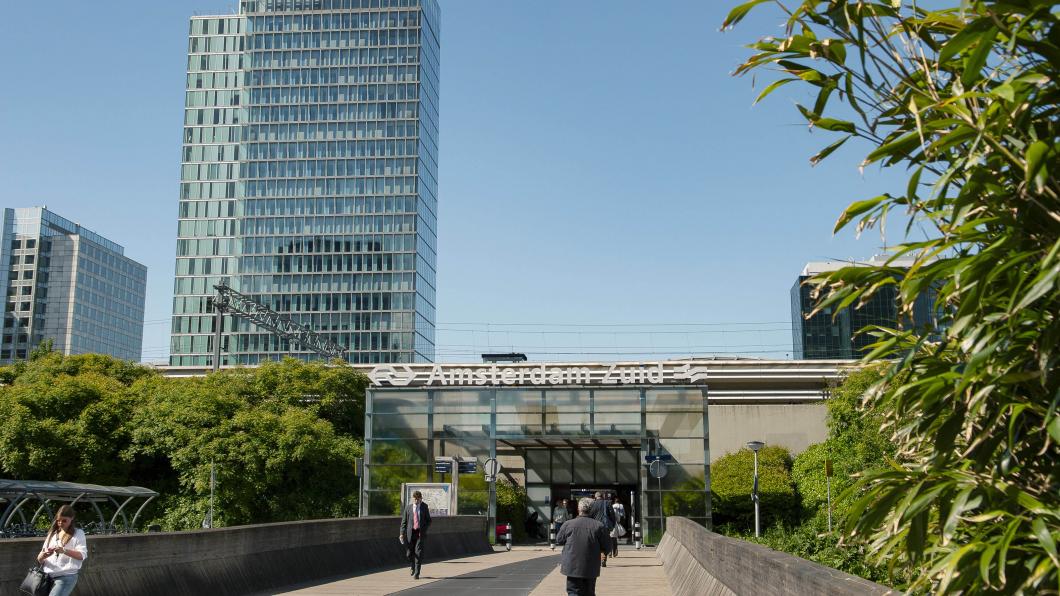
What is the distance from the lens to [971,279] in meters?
3.98

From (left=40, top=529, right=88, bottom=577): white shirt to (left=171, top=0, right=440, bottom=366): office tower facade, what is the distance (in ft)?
437

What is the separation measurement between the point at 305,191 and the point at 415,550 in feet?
429

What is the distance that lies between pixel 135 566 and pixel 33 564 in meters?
1.82

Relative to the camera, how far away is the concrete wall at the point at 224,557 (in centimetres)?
1167

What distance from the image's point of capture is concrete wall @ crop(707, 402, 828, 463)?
6681 centimetres

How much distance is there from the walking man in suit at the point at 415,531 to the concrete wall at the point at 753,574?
5.81 metres

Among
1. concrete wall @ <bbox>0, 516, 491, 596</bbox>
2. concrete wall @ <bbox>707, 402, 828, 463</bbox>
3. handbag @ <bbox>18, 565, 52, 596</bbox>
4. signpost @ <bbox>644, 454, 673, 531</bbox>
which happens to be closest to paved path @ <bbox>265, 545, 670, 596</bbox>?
concrete wall @ <bbox>0, 516, 491, 596</bbox>

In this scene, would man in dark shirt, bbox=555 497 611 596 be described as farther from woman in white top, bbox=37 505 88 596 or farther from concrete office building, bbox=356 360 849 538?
concrete office building, bbox=356 360 849 538

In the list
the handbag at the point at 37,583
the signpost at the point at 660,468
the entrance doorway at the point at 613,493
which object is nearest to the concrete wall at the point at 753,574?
the handbag at the point at 37,583

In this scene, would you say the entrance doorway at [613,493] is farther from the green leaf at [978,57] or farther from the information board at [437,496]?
the green leaf at [978,57]

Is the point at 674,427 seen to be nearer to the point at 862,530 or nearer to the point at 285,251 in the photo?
the point at 862,530

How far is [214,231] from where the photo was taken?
146750 millimetres

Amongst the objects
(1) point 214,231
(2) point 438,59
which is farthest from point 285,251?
(2) point 438,59

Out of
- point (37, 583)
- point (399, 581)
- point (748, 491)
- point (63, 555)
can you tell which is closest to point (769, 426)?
point (748, 491)
